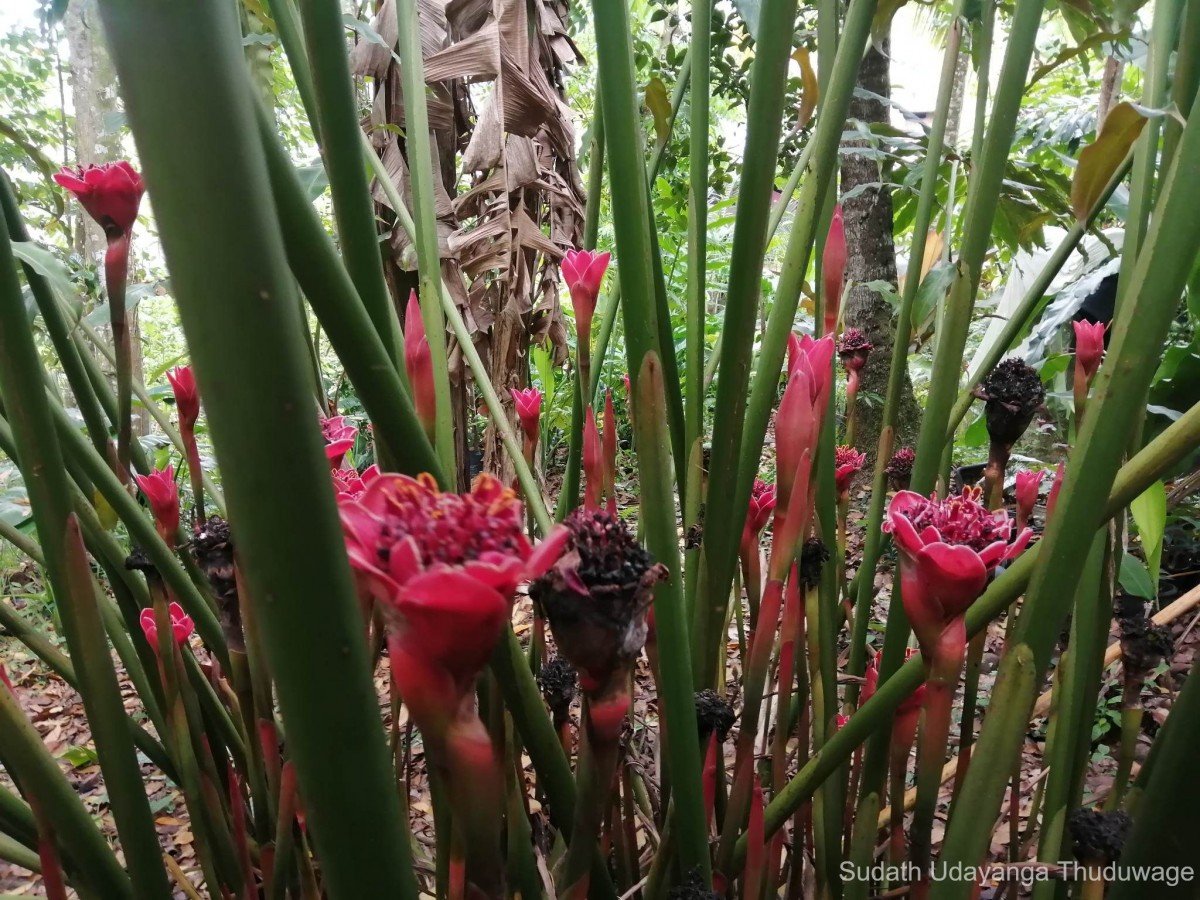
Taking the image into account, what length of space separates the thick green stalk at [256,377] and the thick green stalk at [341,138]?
6.0 inches

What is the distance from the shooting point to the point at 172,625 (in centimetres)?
53

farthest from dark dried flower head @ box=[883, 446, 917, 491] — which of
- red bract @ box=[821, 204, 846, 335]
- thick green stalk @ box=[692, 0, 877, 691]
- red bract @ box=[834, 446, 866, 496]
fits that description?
thick green stalk @ box=[692, 0, 877, 691]

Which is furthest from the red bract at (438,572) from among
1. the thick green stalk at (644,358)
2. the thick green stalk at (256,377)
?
the thick green stalk at (644,358)

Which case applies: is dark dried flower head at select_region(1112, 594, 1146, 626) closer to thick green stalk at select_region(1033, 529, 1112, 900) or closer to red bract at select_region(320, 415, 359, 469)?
thick green stalk at select_region(1033, 529, 1112, 900)

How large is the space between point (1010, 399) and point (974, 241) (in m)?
0.17

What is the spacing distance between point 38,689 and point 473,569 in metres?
2.32

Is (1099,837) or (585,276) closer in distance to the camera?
(1099,837)

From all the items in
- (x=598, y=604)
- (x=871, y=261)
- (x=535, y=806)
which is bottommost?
(x=535, y=806)

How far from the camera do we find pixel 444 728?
24cm

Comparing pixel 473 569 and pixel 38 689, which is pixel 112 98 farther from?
pixel 473 569

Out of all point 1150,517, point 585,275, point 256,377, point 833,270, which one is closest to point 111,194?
point 585,275

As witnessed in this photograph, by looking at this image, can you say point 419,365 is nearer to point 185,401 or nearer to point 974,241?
point 185,401

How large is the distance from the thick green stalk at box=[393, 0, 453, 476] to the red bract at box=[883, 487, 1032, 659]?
12.1 inches

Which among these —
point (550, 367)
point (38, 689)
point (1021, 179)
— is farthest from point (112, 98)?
point (1021, 179)
